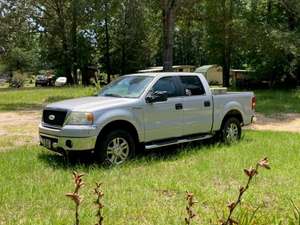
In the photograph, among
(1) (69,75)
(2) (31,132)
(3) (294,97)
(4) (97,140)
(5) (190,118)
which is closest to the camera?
(4) (97,140)

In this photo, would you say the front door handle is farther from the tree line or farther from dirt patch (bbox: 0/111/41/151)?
the tree line

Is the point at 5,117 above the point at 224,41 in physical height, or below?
below

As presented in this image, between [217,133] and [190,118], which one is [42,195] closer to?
[190,118]

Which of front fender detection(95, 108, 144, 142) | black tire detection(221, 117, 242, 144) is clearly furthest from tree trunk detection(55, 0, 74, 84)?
front fender detection(95, 108, 144, 142)

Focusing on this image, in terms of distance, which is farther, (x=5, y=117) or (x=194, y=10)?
(x=194, y=10)

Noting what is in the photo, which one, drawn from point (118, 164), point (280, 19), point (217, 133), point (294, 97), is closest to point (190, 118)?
point (217, 133)

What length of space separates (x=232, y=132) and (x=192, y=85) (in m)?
1.62

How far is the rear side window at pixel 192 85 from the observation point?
9.48 meters

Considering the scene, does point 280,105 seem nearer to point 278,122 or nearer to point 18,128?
point 278,122

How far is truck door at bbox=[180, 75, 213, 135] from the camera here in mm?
9266

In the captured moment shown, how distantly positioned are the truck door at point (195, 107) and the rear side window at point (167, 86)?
0.24 metres

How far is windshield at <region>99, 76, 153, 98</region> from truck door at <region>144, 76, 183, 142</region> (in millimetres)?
253

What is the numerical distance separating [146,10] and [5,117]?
1338 centimetres

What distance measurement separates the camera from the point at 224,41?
33500 millimetres
